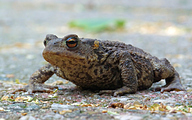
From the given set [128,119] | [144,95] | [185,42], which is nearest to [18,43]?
[185,42]

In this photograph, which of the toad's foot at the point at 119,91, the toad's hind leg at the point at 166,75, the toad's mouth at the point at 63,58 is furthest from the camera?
the toad's hind leg at the point at 166,75

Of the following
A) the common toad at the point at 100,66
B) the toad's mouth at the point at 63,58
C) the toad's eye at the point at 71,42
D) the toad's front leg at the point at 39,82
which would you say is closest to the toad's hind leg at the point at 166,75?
the common toad at the point at 100,66

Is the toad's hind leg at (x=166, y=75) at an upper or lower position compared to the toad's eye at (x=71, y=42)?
lower

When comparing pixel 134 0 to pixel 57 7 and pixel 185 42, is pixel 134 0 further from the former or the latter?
pixel 185 42

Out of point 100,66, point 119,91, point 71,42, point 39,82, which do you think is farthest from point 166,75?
point 39,82

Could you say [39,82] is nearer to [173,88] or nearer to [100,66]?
[100,66]

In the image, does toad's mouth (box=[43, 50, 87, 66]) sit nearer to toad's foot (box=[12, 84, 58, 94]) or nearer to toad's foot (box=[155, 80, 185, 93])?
toad's foot (box=[12, 84, 58, 94])

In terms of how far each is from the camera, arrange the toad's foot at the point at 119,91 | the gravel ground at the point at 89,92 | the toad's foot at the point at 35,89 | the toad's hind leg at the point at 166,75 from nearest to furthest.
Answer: the gravel ground at the point at 89,92
the toad's foot at the point at 119,91
the toad's foot at the point at 35,89
the toad's hind leg at the point at 166,75

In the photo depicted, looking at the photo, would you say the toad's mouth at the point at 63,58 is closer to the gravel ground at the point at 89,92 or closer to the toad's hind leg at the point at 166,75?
the gravel ground at the point at 89,92
